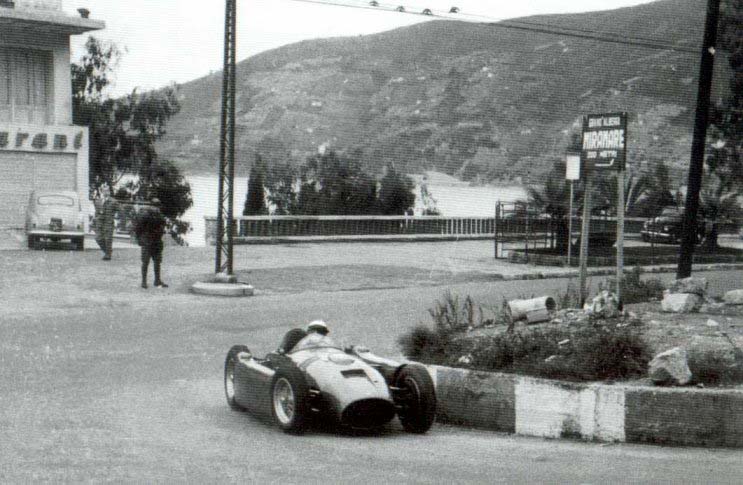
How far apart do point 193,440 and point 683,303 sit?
6431 mm

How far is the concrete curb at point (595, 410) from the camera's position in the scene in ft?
27.2

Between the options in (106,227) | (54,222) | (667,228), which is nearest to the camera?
(106,227)

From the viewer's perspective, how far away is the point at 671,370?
8.59m

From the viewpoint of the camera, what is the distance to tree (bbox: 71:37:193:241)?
142ft

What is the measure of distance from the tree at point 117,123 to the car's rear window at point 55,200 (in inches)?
470

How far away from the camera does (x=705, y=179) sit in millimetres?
35219

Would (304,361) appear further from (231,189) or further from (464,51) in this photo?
(464,51)

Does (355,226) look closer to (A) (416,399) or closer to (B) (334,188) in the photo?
(B) (334,188)

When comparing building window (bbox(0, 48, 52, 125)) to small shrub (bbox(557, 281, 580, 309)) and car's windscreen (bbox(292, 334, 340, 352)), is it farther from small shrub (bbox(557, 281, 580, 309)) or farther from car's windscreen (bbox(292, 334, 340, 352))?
car's windscreen (bbox(292, 334, 340, 352))

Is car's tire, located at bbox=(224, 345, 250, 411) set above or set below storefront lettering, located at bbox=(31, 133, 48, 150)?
below

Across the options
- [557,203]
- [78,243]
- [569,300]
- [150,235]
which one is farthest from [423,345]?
[78,243]

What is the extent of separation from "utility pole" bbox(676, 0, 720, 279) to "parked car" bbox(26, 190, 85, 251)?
17776 millimetres

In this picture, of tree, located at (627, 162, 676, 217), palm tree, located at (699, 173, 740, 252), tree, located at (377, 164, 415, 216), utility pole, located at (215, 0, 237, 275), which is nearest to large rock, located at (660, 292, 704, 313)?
utility pole, located at (215, 0, 237, 275)

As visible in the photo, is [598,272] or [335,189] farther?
[335,189]
